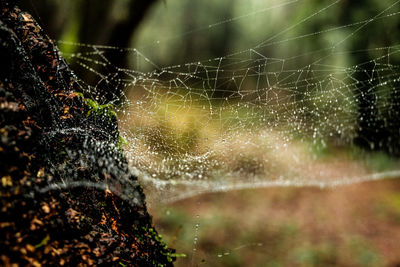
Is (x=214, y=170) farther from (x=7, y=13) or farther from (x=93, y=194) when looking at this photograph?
(x=7, y=13)

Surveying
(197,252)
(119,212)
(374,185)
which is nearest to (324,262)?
(197,252)

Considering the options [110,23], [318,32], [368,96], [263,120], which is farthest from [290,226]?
[110,23]

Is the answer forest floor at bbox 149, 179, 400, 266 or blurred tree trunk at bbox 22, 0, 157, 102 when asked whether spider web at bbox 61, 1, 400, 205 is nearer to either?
blurred tree trunk at bbox 22, 0, 157, 102

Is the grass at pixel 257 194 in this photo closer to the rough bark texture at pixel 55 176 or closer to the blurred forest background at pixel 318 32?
the blurred forest background at pixel 318 32

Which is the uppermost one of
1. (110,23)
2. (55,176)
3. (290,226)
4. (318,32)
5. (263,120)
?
(110,23)

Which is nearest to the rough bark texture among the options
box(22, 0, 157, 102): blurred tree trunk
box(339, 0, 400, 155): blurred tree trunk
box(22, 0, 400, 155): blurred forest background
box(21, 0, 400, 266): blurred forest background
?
box(22, 0, 400, 155): blurred forest background

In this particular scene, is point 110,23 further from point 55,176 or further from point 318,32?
point 55,176

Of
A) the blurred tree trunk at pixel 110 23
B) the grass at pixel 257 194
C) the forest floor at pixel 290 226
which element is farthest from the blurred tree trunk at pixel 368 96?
the blurred tree trunk at pixel 110 23
